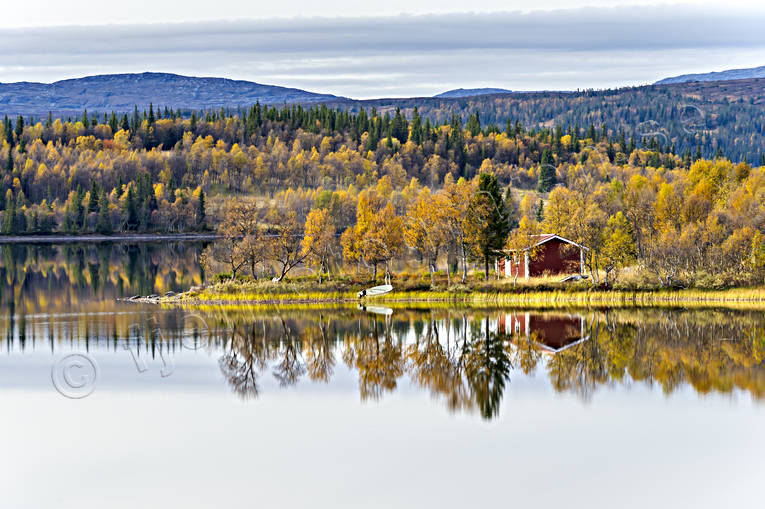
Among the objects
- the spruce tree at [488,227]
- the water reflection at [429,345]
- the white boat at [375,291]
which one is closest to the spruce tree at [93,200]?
the water reflection at [429,345]

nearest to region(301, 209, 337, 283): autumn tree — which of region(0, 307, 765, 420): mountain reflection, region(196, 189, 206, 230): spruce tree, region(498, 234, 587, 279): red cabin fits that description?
region(0, 307, 765, 420): mountain reflection

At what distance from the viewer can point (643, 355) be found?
3716 centimetres

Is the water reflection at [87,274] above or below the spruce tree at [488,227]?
below

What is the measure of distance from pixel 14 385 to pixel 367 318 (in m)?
19.6

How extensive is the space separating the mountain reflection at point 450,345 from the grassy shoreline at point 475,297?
11.6 feet

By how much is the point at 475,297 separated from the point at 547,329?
12.4m

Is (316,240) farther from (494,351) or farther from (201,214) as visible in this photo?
(201,214)

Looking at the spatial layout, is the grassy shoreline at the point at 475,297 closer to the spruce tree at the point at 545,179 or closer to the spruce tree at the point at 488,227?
the spruce tree at the point at 488,227

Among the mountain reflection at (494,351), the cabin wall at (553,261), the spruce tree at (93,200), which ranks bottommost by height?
the mountain reflection at (494,351)

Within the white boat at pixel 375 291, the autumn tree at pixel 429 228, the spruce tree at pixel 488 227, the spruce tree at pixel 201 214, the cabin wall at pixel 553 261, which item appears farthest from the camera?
the spruce tree at pixel 201 214

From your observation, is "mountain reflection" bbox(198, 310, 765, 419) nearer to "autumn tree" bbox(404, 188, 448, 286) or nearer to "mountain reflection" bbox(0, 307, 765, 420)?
"mountain reflection" bbox(0, 307, 765, 420)

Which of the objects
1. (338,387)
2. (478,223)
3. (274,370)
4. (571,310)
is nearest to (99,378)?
(274,370)

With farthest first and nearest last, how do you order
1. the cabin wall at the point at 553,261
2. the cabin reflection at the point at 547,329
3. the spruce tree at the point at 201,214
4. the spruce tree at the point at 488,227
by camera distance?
the spruce tree at the point at 201,214 < the cabin wall at the point at 553,261 < the spruce tree at the point at 488,227 < the cabin reflection at the point at 547,329

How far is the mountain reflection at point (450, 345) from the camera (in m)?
33.1
